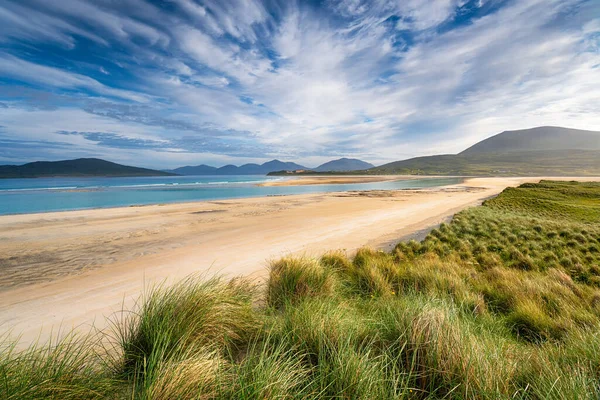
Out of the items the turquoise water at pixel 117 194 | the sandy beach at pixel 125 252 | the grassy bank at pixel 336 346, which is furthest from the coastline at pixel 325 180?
the grassy bank at pixel 336 346

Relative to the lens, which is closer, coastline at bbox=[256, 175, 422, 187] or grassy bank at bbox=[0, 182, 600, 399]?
grassy bank at bbox=[0, 182, 600, 399]

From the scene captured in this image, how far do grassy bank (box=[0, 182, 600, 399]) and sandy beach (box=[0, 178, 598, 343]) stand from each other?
6.16 ft

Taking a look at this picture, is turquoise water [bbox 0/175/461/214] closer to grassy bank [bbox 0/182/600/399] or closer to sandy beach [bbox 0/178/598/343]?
sandy beach [bbox 0/178/598/343]

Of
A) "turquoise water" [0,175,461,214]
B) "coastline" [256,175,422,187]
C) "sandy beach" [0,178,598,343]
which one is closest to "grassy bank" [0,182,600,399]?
"sandy beach" [0,178,598,343]

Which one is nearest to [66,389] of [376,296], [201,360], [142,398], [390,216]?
[142,398]

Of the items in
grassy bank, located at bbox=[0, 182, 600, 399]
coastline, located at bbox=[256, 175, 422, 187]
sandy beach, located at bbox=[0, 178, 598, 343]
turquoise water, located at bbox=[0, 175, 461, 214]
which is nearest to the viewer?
grassy bank, located at bbox=[0, 182, 600, 399]

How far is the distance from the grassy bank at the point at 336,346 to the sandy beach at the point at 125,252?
74.0 inches

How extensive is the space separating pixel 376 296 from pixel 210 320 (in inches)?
128

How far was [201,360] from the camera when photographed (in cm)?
250

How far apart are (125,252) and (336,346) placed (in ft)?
32.2

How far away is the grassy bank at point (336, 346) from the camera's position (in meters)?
2.18

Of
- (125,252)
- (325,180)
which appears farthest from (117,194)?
(325,180)

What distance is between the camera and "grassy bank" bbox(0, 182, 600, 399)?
2176mm

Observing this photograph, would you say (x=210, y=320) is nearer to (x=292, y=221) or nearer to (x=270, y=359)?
(x=270, y=359)
